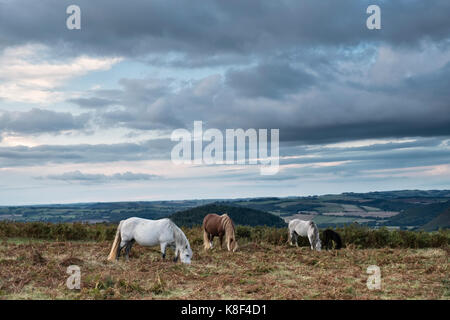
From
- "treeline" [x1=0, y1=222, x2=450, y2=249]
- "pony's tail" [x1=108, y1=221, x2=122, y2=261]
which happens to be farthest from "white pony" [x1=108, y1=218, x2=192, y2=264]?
"treeline" [x1=0, y1=222, x2=450, y2=249]

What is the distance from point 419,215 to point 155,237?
11301 cm

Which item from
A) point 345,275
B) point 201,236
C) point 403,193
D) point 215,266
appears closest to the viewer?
point 345,275

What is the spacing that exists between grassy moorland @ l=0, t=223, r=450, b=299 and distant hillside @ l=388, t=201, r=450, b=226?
8831cm

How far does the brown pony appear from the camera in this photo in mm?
17938

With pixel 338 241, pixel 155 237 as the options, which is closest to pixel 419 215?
pixel 338 241

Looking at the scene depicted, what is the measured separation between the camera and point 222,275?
12336 millimetres

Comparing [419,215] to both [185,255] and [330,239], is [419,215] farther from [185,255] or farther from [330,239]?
[185,255]

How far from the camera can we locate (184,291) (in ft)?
34.6

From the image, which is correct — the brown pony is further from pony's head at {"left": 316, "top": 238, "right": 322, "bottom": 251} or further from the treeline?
pony's head at {"left": 316, "top": 238, "right": 322, "bottom": 251}

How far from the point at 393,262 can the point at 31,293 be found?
12.6m
